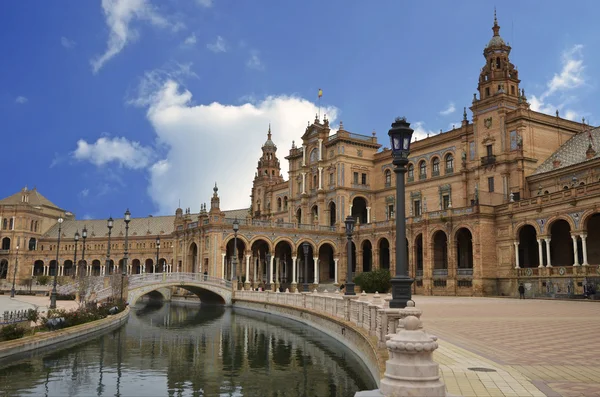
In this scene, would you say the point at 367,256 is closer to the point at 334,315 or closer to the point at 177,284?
the point at 177,284

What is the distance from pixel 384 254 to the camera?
60.6 m

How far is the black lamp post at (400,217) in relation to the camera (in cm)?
1180

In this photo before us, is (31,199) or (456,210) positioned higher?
(31,199)

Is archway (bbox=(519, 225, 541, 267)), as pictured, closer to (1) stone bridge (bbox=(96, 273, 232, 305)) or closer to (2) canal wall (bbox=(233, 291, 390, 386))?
(2) canal wall (bbox=(233, 291, 390, 386))

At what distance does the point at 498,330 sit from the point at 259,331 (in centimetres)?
1267

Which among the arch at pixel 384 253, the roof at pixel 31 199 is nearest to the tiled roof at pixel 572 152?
the arch at pixel 384 253

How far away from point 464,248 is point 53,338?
39.6m

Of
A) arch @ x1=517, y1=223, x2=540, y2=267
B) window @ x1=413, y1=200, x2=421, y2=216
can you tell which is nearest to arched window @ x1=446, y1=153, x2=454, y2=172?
window @ x1=413, y1=200, x2=421, y2=216

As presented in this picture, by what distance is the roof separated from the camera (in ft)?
367

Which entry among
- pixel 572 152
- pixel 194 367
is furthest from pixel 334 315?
pixel 572 152

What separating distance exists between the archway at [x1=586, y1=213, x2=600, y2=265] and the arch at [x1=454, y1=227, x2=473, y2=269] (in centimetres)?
1088

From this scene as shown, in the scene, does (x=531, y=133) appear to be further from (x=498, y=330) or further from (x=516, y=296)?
(x=498, y=330)

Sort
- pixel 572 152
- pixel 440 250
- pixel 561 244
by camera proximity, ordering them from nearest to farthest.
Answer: pixel 561 244 → pixel 572 152 → pixel 440 250

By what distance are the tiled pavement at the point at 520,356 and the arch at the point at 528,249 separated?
26.8m
